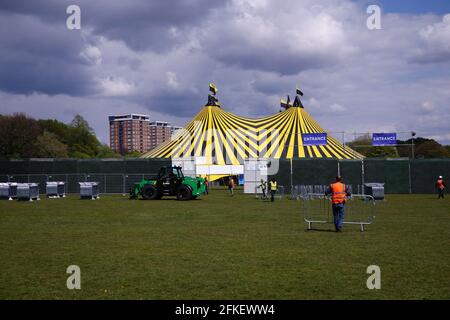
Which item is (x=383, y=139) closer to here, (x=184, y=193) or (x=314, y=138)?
(x=314, y=138)

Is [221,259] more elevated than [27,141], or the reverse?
[27,141]

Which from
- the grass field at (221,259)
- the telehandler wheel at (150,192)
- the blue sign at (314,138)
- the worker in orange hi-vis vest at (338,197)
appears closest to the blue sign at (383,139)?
the blue sign at (314,138)

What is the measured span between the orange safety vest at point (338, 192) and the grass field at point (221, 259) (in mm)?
921

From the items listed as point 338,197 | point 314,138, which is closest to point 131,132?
point 314,138

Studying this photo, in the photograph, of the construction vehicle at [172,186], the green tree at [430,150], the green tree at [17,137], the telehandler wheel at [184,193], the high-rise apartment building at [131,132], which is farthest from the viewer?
the high-rise apartment building at [131,132]

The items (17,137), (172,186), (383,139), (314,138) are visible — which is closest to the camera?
(172,186)

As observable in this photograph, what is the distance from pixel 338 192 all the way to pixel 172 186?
742 inches

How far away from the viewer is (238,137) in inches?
2285

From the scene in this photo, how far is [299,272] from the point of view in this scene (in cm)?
925

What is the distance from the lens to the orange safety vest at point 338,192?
15023 millimetres

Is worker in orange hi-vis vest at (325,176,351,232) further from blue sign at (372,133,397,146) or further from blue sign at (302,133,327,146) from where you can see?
blue sign at (302,133,327,146)

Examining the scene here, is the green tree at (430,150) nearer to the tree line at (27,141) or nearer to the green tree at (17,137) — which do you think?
the tree line at (27,141)

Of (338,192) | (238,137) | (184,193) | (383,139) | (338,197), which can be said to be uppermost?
(238,137)
